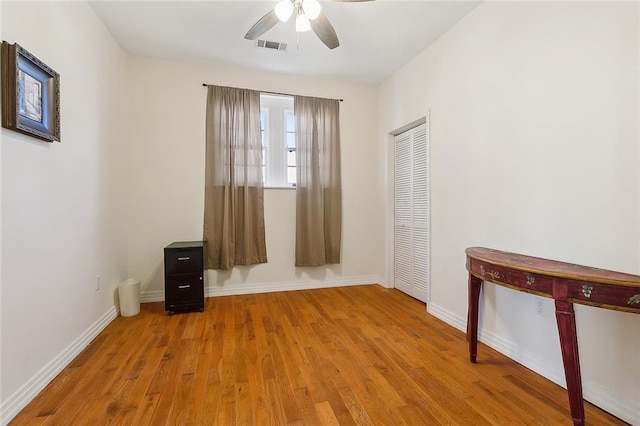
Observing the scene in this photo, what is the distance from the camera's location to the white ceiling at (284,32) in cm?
246

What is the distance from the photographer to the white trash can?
290 centimetres

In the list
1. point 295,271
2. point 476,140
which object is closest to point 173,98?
point 295,271

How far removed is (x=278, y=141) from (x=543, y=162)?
9.39 feet

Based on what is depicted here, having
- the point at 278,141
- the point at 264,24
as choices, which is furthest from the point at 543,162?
the point at 278,141

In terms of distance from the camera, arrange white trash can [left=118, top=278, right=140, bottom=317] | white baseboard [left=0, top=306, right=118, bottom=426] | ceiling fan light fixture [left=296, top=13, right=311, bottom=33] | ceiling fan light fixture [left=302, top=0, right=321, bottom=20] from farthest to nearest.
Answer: white trash can [left=118, top=278, right=140, bottom=317], ceiling fan light fixture [left=296, top=13, right=311, bottom=33], ceiling fan light fixture [left=302, top=0, right=321, bottom=20], white baseboard [left=0, top=306, right=118, bottom=426]

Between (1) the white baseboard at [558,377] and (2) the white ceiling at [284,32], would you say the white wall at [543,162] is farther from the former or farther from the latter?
(2) the white ceiling at [284,32]

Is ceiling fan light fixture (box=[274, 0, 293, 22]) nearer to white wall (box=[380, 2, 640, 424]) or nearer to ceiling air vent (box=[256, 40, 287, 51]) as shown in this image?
ceiling air vent (box=[256, 40, 287, 51])

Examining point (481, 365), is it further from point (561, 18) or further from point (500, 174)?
point (561, 18)

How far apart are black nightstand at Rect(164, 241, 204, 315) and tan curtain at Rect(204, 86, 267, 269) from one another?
17.9 inches

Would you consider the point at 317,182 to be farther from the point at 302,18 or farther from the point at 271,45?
the point at 302,18

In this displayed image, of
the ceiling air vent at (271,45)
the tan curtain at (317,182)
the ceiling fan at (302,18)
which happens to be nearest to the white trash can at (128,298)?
the tan curtain at (317,182)

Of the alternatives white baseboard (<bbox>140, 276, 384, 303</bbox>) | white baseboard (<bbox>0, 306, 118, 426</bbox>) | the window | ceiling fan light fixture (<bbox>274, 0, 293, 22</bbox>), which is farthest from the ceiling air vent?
white baseboard (<bbox>0, 306, 118, 426</bbox>)

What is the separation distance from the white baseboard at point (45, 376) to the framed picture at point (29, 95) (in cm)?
142

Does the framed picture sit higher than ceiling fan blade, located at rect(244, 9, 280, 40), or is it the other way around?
ceiling fan blade, located at rect(244, 9, 280, 40)
